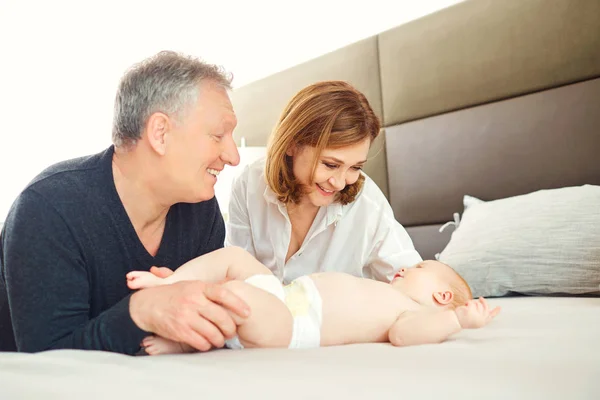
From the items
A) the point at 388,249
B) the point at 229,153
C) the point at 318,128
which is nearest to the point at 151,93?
the point at 229,153

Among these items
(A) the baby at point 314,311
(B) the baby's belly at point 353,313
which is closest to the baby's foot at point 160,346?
(A) the baby at point 314,311

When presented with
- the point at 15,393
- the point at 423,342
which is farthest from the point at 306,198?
Result: the point at 15,393

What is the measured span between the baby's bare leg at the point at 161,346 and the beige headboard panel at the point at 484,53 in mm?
1880

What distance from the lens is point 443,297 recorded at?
4.98 feet

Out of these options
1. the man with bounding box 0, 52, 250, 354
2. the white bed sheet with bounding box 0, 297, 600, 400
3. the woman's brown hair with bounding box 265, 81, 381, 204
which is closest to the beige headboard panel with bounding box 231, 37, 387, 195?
the woman's brown hair with bounding box 265, 81, 381, 204

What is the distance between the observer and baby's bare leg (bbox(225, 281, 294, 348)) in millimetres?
→ 1062

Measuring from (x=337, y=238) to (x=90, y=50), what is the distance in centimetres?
313

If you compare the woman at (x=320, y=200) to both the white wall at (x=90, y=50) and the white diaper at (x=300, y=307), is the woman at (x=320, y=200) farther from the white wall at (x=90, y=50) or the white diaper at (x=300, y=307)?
the white wall at (x=90, y=50)

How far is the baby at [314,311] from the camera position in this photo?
1090 millimetres

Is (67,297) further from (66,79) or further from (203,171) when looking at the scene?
(66,79)

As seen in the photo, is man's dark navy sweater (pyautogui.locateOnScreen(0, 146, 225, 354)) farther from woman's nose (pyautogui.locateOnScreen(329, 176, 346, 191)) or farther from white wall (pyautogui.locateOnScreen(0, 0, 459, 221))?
white wall (pyautogui.locateOnScreen(0, 0, 459, 221))

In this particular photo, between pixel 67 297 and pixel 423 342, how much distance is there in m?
0.75

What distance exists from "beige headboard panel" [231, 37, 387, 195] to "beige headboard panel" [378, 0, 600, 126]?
0.30ft

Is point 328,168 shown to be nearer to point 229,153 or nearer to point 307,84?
point 229,153
